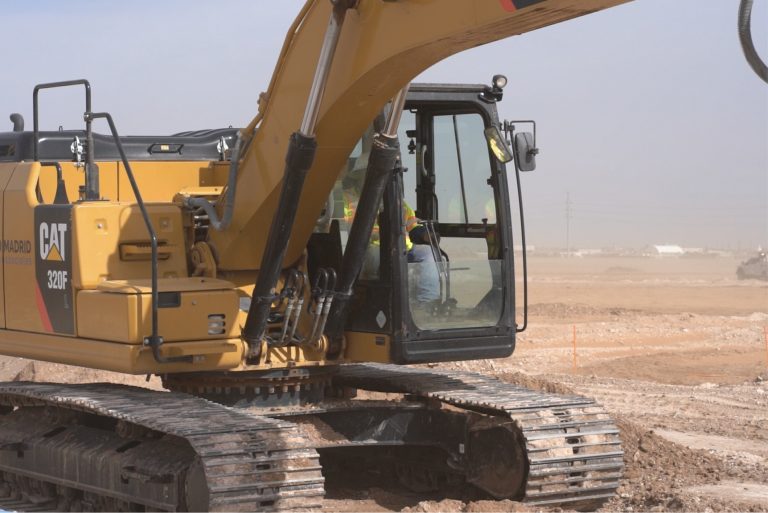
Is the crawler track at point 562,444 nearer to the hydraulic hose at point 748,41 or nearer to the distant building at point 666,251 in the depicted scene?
the hydraulic hose at point 748,41

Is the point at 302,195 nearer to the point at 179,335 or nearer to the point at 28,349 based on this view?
the point at 179,335

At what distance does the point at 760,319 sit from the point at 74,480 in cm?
2185

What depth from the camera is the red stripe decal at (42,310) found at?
9906mm

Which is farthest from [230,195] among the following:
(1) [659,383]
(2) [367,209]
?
(1) [659,383]

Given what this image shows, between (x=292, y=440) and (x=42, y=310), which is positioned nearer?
(x=292, y=440)

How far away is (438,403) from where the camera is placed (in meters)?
10.1

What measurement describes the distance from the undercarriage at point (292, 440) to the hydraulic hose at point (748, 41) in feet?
14.2

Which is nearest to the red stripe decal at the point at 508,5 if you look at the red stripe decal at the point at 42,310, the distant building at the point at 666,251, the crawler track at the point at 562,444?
the crawler track at the point at 562,444

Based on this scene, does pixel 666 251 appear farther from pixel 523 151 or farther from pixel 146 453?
pixel 146 453

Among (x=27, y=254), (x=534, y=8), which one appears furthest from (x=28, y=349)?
(x=534, y=8)

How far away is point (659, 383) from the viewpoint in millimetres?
18078

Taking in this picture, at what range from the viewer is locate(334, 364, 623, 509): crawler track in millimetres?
9234

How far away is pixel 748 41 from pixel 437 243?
502 cm

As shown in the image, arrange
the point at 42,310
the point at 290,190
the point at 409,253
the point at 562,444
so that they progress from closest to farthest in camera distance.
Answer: the point at 290,190
the point at 562,444
the point at 409,253
the point at 42,310
